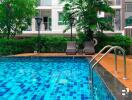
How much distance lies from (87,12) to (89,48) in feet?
9.91

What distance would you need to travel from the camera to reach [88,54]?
22234 millimetres

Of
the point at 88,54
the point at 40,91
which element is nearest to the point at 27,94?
the point at 40,91

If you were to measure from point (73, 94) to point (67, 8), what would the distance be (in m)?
16.5

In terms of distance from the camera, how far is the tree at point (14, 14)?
85.5 ft

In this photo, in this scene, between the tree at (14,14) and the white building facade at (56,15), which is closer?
the tree at (14,14)

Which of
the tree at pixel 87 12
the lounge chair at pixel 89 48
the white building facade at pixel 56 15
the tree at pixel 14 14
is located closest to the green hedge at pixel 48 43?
the tree at pixel 87 12

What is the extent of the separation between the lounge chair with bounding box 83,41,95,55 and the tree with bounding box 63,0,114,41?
1152 mm

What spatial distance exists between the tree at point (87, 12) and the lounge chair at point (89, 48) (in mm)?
1152

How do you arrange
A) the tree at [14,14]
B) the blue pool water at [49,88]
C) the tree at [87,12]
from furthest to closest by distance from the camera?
the tree at [14,14], the tree at [87,12], the blue pool water at [49,88]

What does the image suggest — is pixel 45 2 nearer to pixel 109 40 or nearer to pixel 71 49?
pixel 109 40

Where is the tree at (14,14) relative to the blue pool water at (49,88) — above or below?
above

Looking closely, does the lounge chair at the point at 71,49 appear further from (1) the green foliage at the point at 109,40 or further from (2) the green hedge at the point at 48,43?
(1) the green foliage at the point at 109,40

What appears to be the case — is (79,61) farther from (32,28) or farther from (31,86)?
(32,28)

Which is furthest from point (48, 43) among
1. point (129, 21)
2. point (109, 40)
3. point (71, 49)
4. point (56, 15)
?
point (129, 21)
